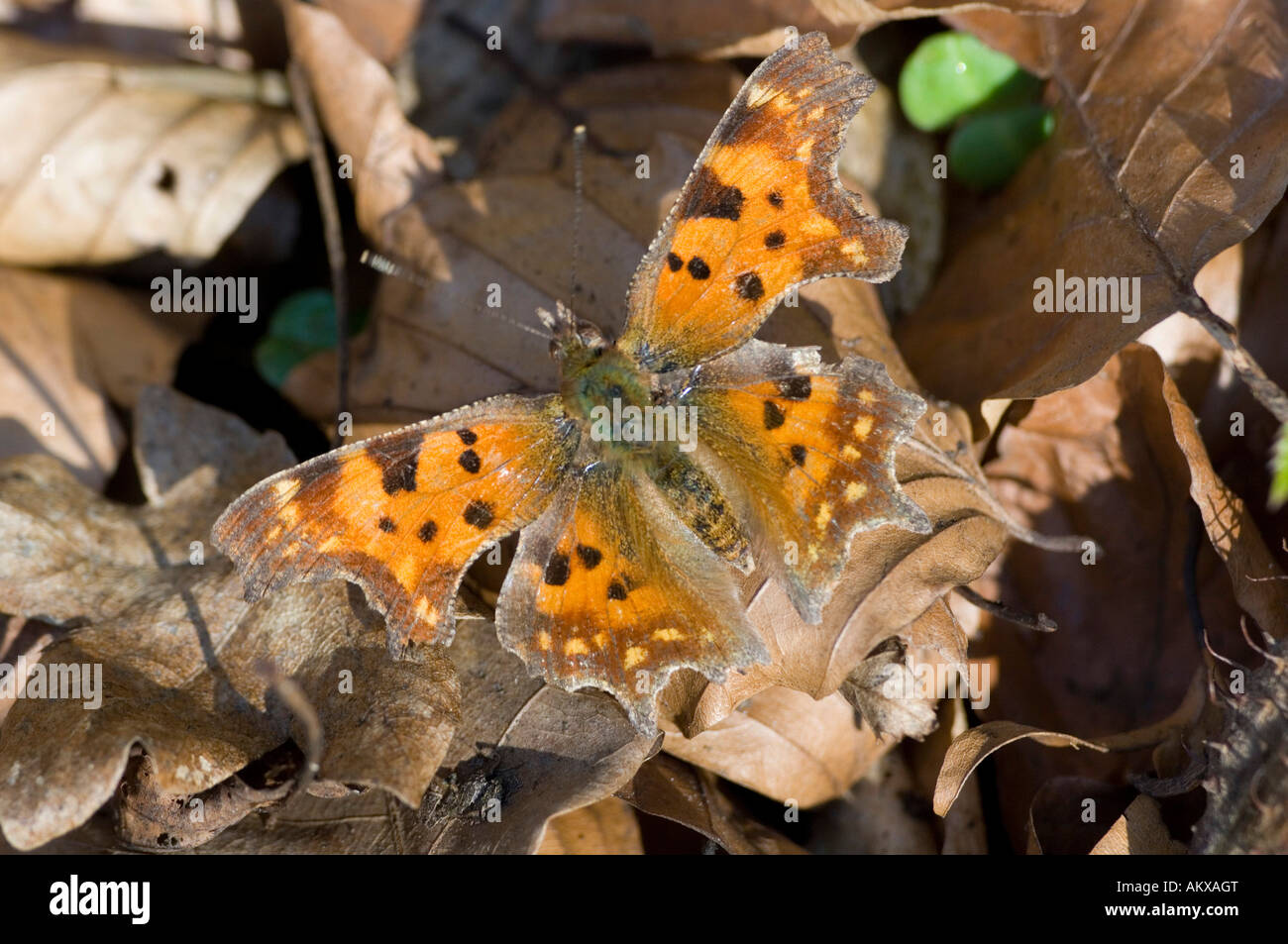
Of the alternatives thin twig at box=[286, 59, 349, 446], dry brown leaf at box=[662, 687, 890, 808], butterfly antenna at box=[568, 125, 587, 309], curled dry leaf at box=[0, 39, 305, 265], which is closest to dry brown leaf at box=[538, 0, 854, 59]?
butterfly antenna at box=[568, 125, 587, 309]

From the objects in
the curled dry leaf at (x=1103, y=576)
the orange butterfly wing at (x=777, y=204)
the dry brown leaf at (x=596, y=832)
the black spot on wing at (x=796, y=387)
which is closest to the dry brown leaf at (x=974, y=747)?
the curled dry leaf at (x=1103, y=576)

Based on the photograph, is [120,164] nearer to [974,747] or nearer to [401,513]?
[401,513]

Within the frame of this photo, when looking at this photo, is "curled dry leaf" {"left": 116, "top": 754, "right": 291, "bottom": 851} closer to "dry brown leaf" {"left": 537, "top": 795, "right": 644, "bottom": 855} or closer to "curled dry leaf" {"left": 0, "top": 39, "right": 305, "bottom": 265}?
"dry brown leaf" {"left": 537, "top": 795, "right": 644, "bottom": 855}

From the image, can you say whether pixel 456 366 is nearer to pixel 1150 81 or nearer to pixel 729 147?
pixel 729 147

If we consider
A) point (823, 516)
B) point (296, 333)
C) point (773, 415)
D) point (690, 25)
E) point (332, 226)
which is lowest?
point (823, 516)

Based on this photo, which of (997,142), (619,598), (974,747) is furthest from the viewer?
(997,142)

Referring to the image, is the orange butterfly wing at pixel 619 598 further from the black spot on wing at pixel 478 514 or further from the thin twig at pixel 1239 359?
the thin twig at pixel 1239 359

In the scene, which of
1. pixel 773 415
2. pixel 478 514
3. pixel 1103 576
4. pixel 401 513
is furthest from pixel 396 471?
pixel 1103 576

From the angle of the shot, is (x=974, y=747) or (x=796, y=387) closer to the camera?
(x=796, y=387)
